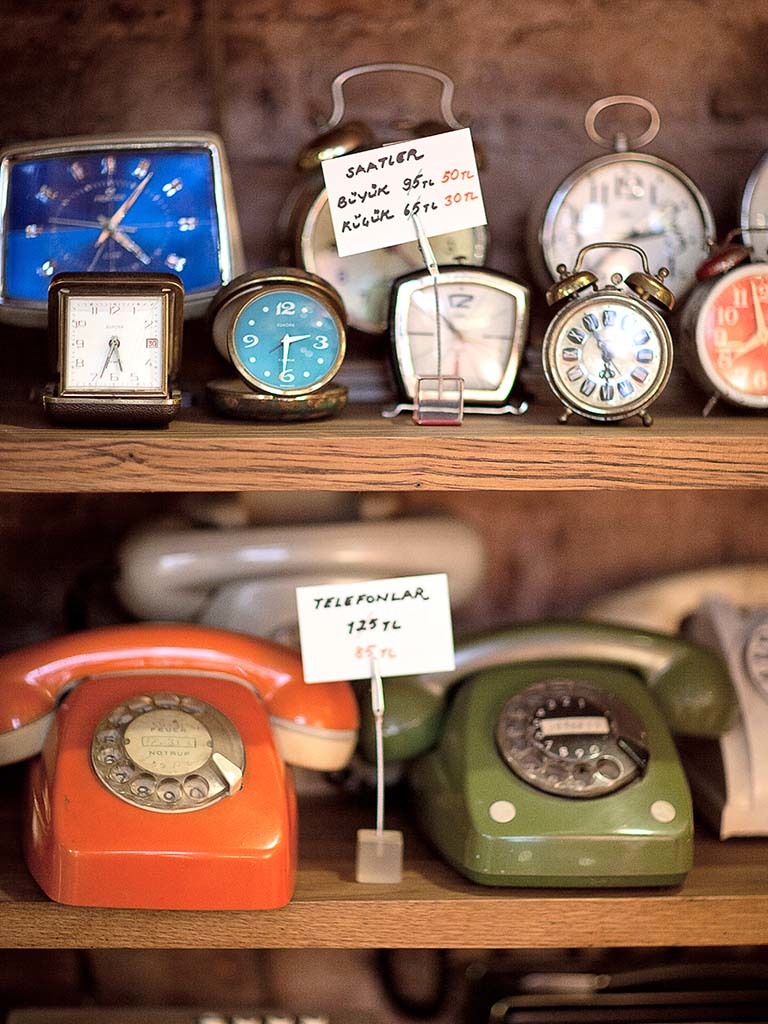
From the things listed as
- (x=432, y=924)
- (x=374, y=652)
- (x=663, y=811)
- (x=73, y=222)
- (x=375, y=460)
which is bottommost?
(x=432, y=924)

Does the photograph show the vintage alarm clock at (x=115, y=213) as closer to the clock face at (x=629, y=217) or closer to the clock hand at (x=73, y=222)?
Result: the clock hand at (x=73, y=222)

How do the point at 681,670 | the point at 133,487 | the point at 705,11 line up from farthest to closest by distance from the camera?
the point at 705,11 < the point at 681,670 < the point at 133,487

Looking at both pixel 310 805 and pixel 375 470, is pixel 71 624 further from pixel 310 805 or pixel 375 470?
pixel 375 470

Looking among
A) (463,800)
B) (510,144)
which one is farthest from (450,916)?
(510,144)

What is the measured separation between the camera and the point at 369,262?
49.7 inches

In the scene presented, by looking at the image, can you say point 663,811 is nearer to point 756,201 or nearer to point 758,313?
point 758,313

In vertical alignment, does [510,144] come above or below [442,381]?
above

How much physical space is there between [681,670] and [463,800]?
0.30 m

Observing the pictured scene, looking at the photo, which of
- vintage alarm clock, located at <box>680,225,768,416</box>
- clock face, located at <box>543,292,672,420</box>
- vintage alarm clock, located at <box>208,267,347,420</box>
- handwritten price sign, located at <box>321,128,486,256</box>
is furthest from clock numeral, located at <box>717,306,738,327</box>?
vintage alarm clock, located at <box>208,267,347,420</box>

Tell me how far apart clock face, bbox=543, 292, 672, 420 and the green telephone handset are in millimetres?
301

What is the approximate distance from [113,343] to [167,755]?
1.31 feet

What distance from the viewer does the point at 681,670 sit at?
124 cm

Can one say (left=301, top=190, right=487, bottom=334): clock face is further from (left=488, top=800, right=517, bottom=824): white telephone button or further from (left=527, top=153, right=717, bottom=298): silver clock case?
(left=488, top=800, right=517, bottom=824): white telephone button

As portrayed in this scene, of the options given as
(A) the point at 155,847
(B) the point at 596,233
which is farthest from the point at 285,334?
(A) the point at 155,847
